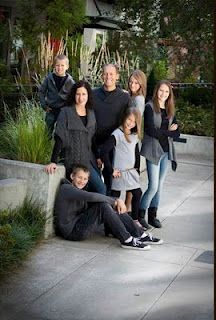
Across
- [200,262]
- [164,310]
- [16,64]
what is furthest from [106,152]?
[16,64]

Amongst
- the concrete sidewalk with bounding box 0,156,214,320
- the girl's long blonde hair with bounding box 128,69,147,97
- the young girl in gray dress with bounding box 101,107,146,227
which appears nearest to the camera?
the concrete sidewalk with bounding box 0,156,214,320

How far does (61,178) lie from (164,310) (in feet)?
6.96

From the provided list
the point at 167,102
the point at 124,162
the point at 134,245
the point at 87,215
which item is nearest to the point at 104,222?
the point at 87,215

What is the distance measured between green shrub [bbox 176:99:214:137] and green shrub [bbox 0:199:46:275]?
21.0ft

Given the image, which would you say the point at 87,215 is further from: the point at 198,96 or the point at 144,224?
the point at 198,96

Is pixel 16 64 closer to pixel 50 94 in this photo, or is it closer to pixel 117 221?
pixel 50 94

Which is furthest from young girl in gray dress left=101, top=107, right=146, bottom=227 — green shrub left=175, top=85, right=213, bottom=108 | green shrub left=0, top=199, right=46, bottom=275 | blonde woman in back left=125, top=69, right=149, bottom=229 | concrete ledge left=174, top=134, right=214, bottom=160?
green shrub left=175, top=85, right=213, bottom=108

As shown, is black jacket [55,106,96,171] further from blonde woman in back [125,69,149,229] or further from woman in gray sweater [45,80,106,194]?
blonde woman in back [125,69,149,229]

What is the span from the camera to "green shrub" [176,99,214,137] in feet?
40.0

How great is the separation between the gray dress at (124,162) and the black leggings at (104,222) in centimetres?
42

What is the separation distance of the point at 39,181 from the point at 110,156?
817 millimetres

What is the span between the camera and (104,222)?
5.90 meters

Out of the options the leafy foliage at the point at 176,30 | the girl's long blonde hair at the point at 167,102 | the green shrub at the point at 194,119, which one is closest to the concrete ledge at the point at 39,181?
the girl's long blonde hair at the point at 167,102

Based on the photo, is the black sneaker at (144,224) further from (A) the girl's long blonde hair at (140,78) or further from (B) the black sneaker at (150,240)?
(A) the girl's long blonde hair at (140,78)
